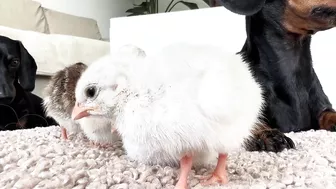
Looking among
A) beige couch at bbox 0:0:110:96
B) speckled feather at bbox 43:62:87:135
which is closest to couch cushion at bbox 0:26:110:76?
beige couch at bbox 0:0:110:96

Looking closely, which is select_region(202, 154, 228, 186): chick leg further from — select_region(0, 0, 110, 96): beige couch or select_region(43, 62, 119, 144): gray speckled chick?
select_region(0, 0, 110, 96): beige couch

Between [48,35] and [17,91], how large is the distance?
0.67m

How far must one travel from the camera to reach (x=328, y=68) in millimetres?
1633

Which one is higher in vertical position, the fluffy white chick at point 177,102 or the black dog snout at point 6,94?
the fluffy white chick at point 177,102

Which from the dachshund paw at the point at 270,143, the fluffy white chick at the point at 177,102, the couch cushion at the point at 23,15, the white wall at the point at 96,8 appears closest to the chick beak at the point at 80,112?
the fluffy white chick at the point at 177,102

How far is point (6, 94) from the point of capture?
1637mm

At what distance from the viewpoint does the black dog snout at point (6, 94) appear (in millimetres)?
1630

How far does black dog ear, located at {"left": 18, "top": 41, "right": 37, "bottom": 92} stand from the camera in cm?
186

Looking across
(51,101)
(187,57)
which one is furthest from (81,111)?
(51,101)

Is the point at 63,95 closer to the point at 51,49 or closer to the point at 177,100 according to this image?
the point at 177,100

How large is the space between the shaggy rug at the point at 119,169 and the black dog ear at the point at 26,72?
3.22 feet

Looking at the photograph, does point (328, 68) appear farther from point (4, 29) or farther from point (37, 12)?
point (37, 12)

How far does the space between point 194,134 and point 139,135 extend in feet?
0.26

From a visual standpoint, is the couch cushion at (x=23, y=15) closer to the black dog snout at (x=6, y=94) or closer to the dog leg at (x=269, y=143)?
the black dog snout at (x=6, y=94)
